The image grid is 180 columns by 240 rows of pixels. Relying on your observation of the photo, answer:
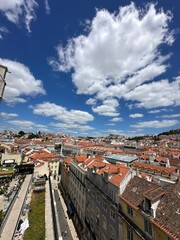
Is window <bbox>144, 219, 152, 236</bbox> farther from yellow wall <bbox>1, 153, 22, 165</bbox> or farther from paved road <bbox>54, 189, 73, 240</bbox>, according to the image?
yellow wall <bbox>1, 153, 22, 165</bbox>

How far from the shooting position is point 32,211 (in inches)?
1148

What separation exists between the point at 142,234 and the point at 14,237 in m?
18.0

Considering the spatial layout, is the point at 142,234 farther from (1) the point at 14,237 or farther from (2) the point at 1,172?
(2) the point at 1,172

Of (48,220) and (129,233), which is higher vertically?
(129,233)

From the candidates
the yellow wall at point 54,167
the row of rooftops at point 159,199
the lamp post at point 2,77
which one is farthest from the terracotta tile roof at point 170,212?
the yellow wall at point 54,167

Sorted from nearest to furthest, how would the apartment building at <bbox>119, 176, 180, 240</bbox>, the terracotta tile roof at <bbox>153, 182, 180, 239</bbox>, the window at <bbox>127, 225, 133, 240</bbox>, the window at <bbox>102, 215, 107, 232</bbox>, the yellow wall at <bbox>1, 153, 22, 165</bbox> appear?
1. the terracotta tile roof at <bbox>153, 182, 180, 239</bbox>
2. the apartment building at <bbox>119, 176, 180, 240</bbox>
3. the window at <bbox>127, 225, 133, 240</bbox>
4. the window at <bbox>102, 215, 107, 232</bbox>
5. the yellow wall at <bbox>1, 153, 22, 165</bbox>

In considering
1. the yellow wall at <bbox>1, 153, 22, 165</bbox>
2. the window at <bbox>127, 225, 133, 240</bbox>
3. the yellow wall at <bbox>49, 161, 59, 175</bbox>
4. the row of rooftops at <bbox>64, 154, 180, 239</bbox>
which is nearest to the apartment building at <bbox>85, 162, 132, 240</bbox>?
the row of rooftops at <bbox>64, 154, 180, 239</bbox>

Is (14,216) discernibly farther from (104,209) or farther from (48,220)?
(104,209)

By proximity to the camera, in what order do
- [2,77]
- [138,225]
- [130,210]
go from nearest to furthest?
1. [2,77]
2. [138,225]
3. [130,210]

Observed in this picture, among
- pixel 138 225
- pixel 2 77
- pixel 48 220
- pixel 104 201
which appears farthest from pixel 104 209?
pixel 2 77

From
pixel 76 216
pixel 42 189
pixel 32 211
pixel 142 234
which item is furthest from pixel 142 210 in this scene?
pixel 42 189

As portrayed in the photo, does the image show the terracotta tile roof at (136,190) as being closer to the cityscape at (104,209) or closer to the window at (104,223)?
the cityscape at (104,209)

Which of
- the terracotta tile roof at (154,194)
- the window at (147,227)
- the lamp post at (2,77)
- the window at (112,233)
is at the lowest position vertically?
the window at (112,233)

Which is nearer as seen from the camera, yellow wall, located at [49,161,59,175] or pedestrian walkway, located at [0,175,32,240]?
pedestrian walkway, located at [0,175,32,240]
